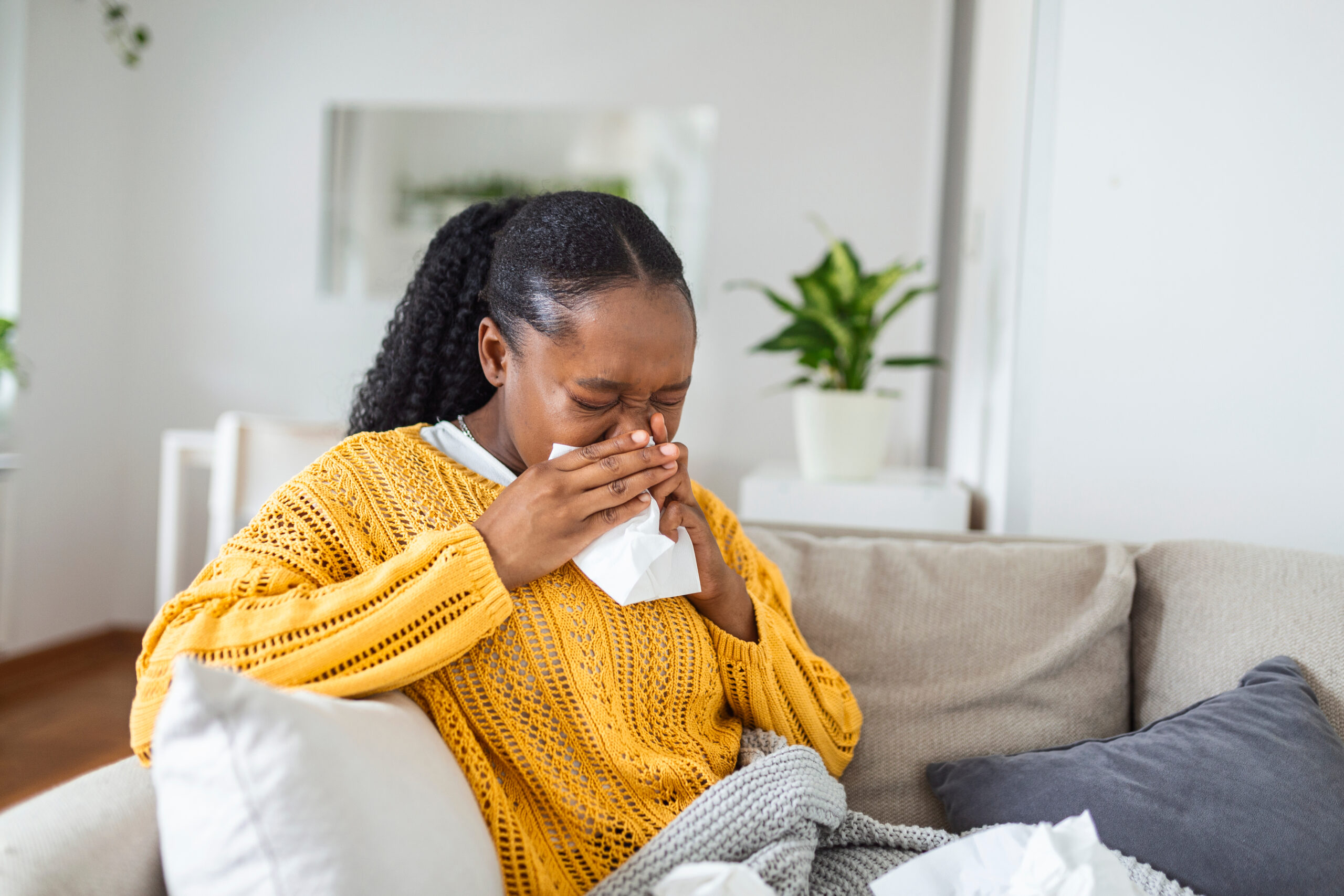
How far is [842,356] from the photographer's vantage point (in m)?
2.30

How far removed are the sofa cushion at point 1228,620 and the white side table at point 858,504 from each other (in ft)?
2.37

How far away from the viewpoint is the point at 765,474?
93.7 inches

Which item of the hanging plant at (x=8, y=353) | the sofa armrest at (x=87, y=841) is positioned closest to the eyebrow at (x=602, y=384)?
the sofa armrest at (x=87, y=841)

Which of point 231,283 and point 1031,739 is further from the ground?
point 231,283

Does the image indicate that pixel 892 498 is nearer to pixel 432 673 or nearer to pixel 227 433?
pixel 432 673

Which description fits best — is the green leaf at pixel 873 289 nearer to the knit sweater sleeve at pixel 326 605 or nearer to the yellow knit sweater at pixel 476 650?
the yellow knit sweater at pixel 476 650

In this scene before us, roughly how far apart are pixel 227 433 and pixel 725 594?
192 centimetres

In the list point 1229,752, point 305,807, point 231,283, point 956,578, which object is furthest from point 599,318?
point 231,283

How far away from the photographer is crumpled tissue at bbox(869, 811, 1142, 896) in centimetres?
82

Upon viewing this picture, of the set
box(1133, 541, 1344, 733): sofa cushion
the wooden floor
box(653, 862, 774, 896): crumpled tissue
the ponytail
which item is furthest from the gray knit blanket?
the wooden floor

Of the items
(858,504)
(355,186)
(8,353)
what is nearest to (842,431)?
(858,504)

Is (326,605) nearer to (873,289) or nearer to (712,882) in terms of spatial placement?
(712,882)

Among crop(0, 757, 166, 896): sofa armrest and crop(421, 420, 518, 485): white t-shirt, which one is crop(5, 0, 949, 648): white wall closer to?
crop(421, 420, 518, 485): white t-shirt

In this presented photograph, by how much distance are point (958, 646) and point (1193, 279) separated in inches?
34.2
